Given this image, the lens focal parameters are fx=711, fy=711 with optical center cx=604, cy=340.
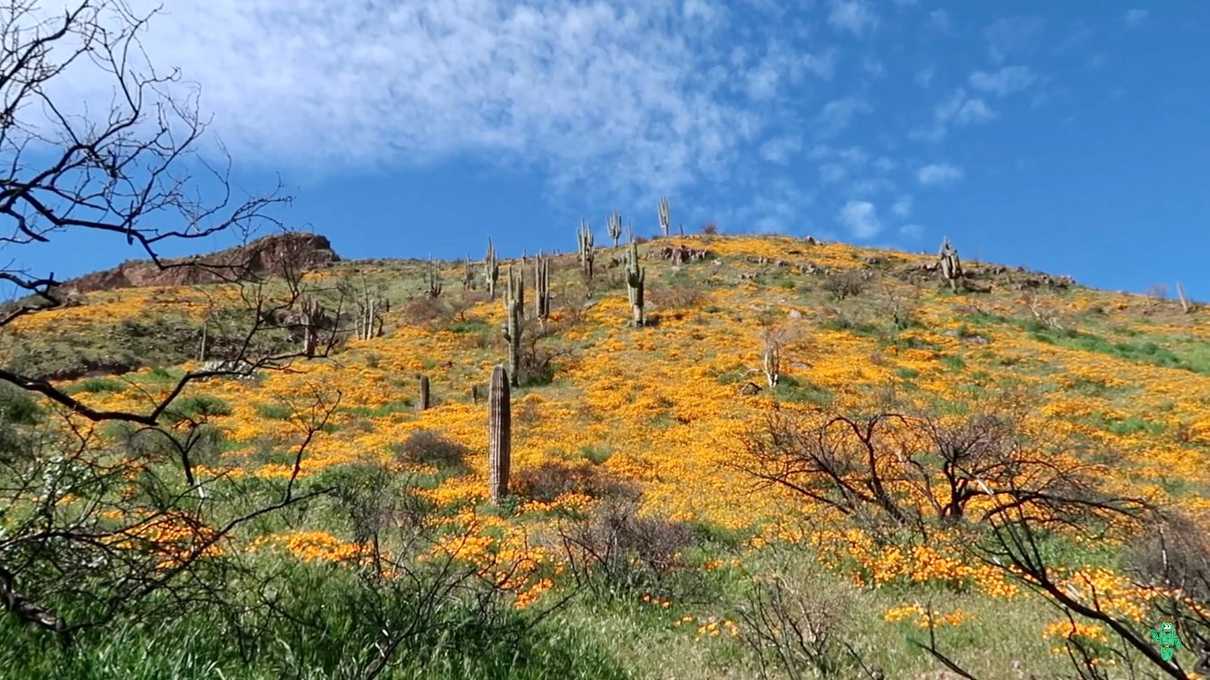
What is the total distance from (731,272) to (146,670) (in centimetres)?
4769

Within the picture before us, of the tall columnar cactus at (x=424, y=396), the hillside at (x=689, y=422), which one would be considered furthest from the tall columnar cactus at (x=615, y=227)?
the tall columnar cactus at (x=424, y=396)

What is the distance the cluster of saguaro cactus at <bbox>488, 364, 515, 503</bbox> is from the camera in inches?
567

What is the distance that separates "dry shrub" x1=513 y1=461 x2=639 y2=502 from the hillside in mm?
83

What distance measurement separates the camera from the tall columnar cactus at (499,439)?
567 inches

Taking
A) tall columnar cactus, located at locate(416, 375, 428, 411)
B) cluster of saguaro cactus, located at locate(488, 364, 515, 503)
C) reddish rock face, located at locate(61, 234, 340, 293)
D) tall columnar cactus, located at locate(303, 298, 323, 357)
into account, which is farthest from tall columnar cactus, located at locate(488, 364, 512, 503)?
reddish rock face, located at locate(61, 234, 340, 293)

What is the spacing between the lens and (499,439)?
14.8 m

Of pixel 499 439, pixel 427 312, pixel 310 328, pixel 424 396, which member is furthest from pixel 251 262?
pixel 427 312

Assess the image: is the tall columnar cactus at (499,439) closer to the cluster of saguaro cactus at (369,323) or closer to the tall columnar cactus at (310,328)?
the tall columnar cactus at (310,328)

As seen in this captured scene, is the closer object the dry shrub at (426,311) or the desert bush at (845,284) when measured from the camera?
the dry shrub at (426,311)

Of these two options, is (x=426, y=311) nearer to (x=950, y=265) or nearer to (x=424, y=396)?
(x=424, y=396)

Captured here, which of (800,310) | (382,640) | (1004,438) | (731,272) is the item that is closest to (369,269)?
(731,272)

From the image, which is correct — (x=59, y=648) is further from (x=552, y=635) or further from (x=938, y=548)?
(x=938, y=548)

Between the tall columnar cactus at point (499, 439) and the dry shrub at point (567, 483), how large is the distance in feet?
1.78

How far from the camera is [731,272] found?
161 ft
